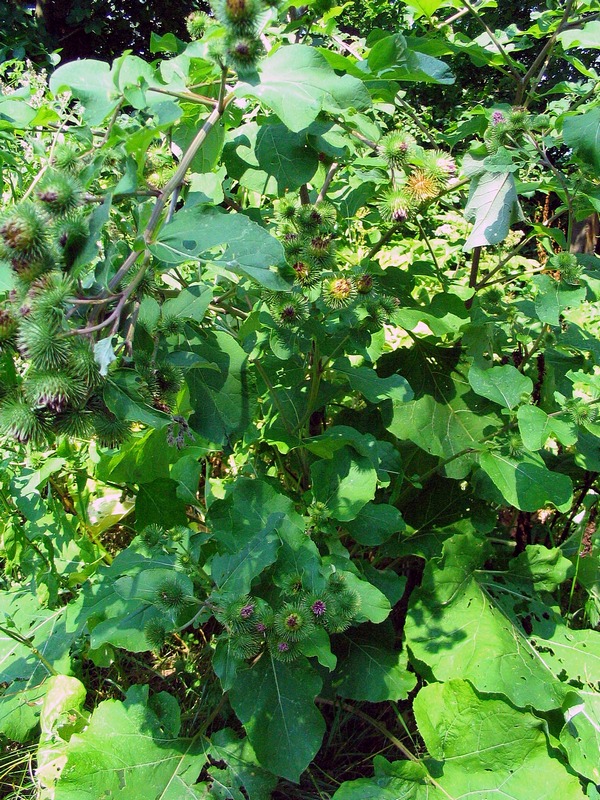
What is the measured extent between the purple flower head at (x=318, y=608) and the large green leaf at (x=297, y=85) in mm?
877

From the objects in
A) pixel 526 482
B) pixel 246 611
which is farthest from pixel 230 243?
pixel 526 482

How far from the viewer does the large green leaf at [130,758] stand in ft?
5.10

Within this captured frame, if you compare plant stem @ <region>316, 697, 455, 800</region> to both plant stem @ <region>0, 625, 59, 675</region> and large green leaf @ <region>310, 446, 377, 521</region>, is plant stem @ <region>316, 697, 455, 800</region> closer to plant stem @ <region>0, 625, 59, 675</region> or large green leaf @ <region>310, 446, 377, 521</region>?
large green leaf @ <region>310, 446, 377, 521</region>

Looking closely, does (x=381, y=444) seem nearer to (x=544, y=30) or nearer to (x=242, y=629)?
(x=242, y=629)

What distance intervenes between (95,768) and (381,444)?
1066mm

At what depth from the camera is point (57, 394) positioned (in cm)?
92

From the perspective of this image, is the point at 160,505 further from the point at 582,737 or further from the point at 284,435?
the point at 582,737

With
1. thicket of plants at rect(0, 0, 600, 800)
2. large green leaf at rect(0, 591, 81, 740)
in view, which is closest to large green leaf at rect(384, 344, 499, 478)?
thicket of plants at rect(0, 0, 600, 800)

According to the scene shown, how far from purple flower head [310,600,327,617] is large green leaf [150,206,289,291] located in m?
0.63

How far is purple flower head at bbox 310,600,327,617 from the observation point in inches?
51.9

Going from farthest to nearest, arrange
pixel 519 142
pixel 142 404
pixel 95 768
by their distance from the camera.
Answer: pixel 519 142, pixel 95 768, pixel 142 404

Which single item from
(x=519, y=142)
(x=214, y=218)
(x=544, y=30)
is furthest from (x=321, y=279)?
(x=544, y=30)

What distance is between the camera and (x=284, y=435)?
176 cm

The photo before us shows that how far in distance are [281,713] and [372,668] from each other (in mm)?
322
